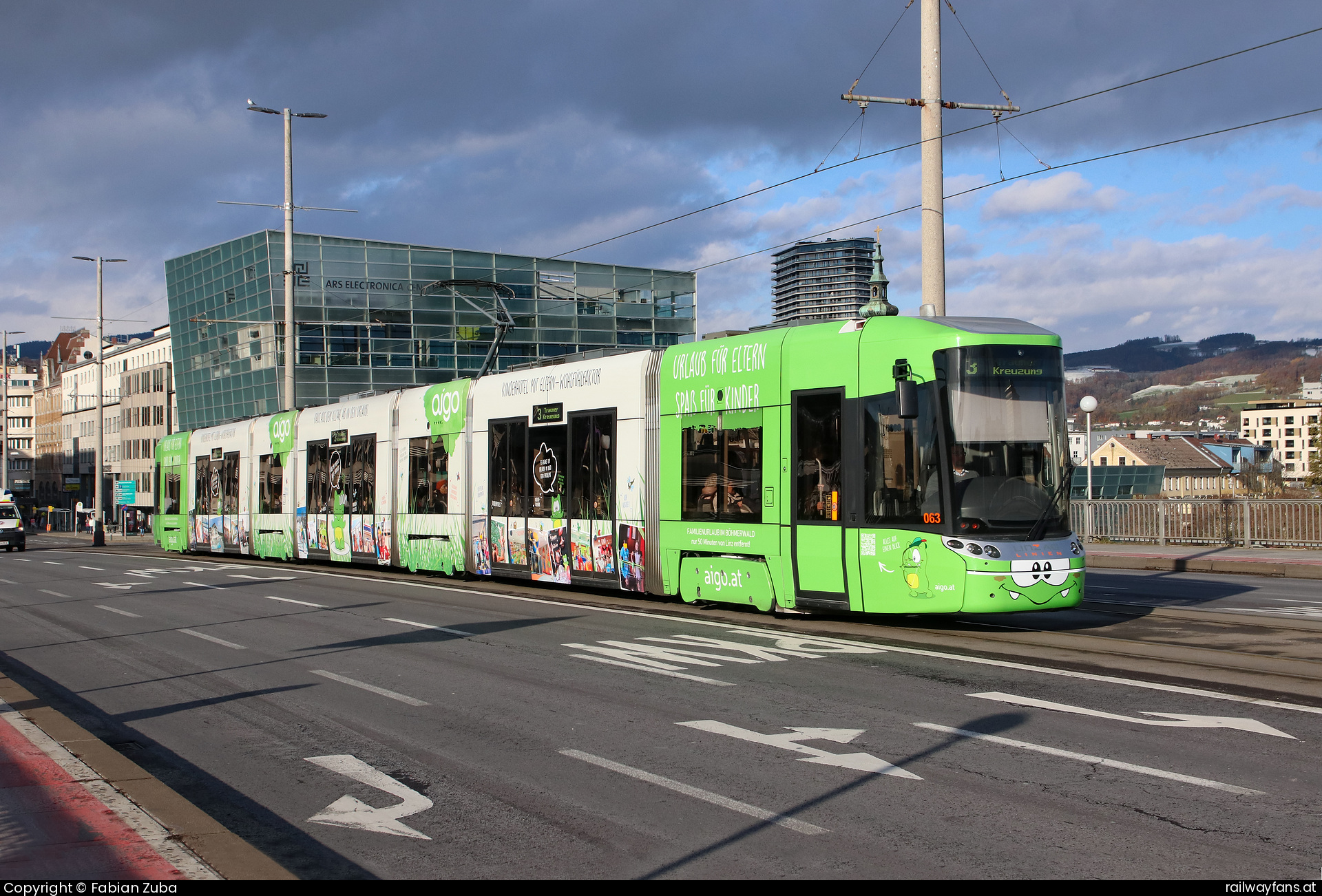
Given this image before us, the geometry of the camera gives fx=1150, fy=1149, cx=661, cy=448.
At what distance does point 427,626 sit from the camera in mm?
14086

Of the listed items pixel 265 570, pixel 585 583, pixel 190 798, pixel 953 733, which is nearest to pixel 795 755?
pixel 953 733

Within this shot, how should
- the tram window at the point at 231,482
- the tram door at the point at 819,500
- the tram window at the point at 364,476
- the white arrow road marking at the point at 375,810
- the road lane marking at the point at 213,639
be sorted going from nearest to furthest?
the white arrow road marking at the point at 375,810
the tram door at the point at 819,500
the road lane marking at the point at 213,639
the tram window at the point at 364,476
the tram window at the point at 231,482

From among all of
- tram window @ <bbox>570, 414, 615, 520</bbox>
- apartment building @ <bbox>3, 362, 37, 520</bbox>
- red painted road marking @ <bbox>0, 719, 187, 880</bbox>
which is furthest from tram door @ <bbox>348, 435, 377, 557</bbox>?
apartment building @ <bbox>3, 362, 37, 520</bbox>

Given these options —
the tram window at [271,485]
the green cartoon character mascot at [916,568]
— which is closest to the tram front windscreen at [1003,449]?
the green cartoon character mascot at [916,568]

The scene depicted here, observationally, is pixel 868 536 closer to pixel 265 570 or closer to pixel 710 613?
pixel 710 613

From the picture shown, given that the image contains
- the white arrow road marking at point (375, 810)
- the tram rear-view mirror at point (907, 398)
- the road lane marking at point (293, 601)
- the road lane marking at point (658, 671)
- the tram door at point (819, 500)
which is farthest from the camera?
the road lane marking at point (293, 601)

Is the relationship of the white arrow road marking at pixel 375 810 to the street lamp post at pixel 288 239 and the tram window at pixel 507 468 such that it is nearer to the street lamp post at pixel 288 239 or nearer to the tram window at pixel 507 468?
the tram window at pixel 507 468

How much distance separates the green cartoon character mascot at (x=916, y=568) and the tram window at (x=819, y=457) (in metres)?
1.04

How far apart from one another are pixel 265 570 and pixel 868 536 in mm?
17727

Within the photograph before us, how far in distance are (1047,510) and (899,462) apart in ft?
5.13

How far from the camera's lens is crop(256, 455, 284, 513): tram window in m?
→ 28.2

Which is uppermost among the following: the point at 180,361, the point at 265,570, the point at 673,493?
the point at 180,361

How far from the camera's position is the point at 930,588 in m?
11.7

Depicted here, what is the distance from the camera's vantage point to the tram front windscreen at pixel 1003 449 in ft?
38.2
